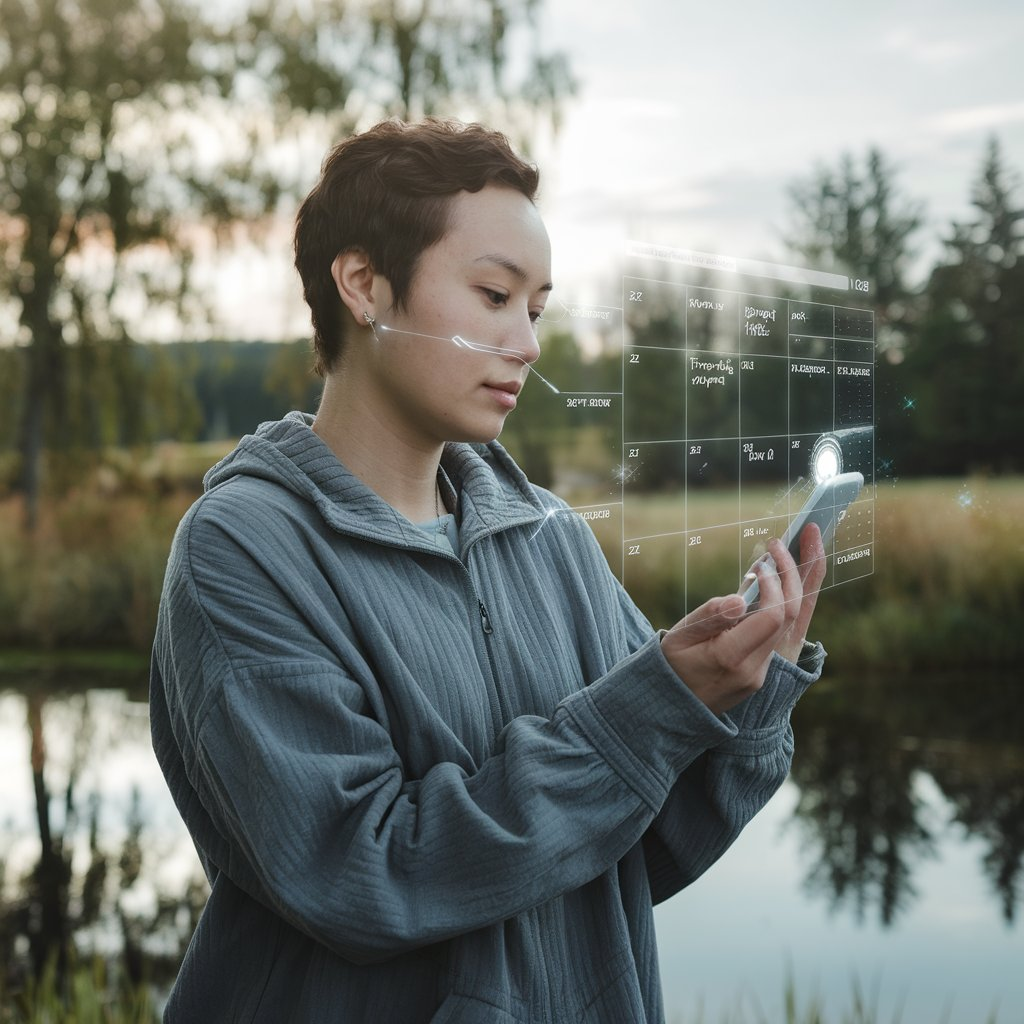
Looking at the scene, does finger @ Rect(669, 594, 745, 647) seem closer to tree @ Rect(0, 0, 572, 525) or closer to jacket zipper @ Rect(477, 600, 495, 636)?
jacket zipper @ Rect(477, 600, 495, 636)

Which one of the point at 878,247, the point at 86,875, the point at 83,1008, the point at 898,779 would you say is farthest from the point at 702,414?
the point at 898,779

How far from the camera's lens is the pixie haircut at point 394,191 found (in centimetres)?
92

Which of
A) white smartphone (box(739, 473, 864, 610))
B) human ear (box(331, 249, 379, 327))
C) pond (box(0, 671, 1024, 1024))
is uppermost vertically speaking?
human ear (box(331, 249, 379, 327))

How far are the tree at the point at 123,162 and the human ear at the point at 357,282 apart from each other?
6.73 m

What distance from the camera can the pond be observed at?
3.51 meters

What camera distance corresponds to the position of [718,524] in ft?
3.26

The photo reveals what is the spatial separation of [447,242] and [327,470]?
21 centimetres

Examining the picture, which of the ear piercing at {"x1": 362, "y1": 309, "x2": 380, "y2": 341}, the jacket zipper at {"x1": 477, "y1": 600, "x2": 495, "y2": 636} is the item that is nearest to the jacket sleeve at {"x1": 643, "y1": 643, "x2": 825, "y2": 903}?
the jacket zipper at {"x1": 477, "y1": 600, "x2": 495, "y2": 636}

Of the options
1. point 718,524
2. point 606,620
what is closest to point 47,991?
point 606,620

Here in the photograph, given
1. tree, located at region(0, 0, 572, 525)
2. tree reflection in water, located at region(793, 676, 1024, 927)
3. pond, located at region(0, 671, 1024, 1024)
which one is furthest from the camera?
tree, located at region(0, 0, 572, 525)

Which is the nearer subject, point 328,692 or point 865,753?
point 328,692

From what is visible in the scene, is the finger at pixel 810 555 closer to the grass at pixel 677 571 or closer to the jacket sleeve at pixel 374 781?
the grass at pixel 677 571

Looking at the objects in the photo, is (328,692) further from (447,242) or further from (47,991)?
(47,991)

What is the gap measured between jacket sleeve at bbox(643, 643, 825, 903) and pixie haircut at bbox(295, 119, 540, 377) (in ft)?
1.51
